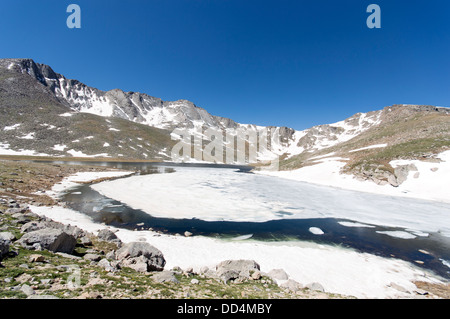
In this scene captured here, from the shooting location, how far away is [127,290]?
7.08 m

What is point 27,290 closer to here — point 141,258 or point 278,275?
point 141,258

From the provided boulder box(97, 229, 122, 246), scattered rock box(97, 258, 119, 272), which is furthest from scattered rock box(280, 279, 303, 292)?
boulder box(97, 229, 122, 246)

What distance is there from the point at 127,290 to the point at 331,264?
12643mm

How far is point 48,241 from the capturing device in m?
10.1

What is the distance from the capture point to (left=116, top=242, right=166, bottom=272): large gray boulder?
10219mm

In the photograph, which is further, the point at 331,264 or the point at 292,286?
the point at 331,264

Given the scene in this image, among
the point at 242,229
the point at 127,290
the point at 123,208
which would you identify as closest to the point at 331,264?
the point at 242,229

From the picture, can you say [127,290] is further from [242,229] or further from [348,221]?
[348,221]

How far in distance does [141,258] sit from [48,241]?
4.74 metres

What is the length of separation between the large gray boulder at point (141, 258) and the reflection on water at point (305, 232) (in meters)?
7.03
